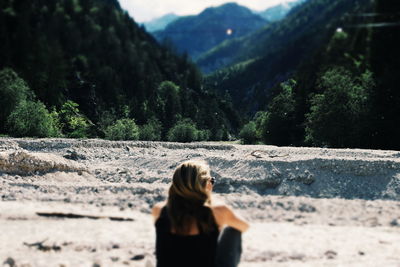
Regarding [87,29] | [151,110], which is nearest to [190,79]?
[87,29]

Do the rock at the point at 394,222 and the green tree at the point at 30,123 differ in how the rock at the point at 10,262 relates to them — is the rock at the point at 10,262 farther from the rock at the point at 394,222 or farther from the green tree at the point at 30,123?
the green tree at the point at 30,123

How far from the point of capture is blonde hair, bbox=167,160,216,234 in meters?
4.10

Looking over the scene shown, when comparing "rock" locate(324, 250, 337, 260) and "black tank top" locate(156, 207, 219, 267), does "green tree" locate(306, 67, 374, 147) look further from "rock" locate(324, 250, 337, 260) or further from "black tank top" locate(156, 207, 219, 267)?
"black tank top" locate(156, 207, 219, 267)

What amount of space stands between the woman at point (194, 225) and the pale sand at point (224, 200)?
257 centimetres

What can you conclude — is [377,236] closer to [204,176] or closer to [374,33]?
[204,176]

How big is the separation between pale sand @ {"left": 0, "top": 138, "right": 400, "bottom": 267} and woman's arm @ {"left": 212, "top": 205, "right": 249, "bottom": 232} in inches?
112

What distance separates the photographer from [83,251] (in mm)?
8695

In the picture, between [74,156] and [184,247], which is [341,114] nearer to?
[74,156]

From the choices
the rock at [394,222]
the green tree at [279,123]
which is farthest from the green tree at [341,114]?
the rock at [394,222]

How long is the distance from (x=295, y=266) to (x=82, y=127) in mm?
47428

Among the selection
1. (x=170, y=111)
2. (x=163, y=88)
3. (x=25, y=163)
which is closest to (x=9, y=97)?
(x=25, y=163)

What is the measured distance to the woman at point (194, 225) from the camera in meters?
4.14

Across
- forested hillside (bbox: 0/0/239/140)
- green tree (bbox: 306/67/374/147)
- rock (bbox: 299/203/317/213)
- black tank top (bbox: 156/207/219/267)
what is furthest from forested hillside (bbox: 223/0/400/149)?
black tank top (bbox: 156/207/219/267)

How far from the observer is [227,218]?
4.38 metres
